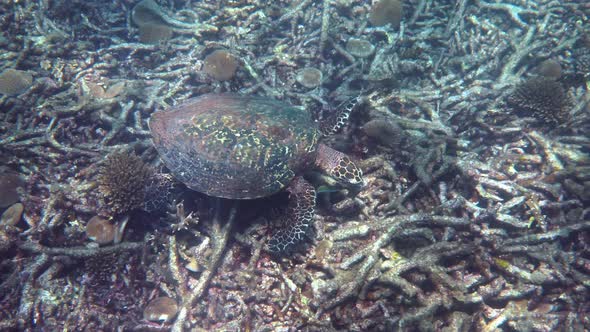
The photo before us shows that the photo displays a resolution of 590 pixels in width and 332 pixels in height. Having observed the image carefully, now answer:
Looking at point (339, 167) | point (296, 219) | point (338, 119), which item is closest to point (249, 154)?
point (296, 219)

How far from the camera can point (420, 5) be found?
275 inches

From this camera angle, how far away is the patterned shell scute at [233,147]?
3893 millimetres

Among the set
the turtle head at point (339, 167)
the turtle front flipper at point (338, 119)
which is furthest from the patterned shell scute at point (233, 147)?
the turtle front flipper at point (338, 119)

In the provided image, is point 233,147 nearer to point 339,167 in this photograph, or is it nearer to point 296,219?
point 296,219

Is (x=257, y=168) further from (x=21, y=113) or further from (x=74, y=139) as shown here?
(x=21, y=113)

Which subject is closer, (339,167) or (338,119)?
(339,167)

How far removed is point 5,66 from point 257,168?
228 inches

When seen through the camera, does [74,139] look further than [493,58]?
No

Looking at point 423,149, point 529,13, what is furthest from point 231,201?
point 529,13

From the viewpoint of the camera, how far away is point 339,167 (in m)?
4.15

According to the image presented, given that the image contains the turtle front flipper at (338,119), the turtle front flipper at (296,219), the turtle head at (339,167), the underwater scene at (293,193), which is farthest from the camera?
the turtle front flipper at (338,119)

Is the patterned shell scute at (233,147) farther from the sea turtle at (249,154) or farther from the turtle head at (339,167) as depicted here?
the turtle head at (339,167)

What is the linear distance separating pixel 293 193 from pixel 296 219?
44cm

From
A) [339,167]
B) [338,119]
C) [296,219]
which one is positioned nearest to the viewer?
[296,219]
